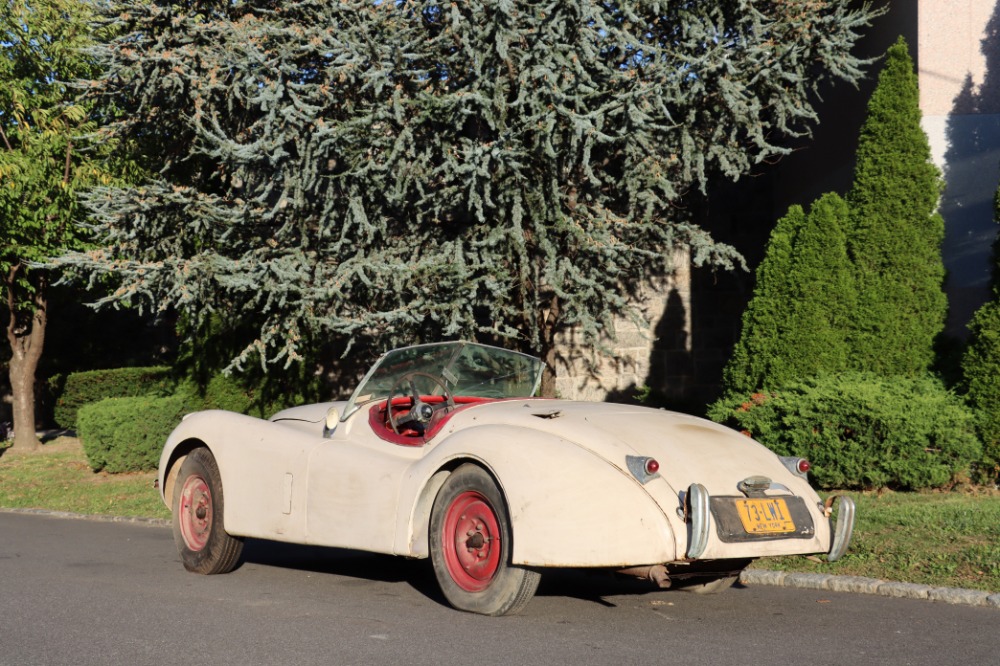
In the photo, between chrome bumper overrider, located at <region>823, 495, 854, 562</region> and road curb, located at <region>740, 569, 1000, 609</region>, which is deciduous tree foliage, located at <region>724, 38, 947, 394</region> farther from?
chrome bumper overrider, located at <region>823, 495, 854, 562</region>

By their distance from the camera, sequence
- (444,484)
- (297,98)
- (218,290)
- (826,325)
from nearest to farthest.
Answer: (444,484)
(297,98)
(826,325)
(218,290)

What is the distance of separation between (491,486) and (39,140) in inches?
587

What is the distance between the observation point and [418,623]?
5645mm

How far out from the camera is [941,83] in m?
12.7

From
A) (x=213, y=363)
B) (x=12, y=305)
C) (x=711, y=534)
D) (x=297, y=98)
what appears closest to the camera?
(x=711, y=534)

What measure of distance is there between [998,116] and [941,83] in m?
0.74

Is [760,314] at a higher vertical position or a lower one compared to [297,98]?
lower

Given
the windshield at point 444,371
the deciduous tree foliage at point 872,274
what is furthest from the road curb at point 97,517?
the deciduous tree foliage at point 872,274

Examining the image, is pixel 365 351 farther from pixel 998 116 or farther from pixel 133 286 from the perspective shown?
pixel 998 116

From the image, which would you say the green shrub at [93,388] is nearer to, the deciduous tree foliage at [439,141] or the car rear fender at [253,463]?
the deciduous tree foliage at [439,141]

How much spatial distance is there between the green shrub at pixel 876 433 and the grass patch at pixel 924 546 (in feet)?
2.54

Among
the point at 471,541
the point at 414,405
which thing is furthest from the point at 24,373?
the point at 471,541

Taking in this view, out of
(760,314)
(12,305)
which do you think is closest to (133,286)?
(760,314)

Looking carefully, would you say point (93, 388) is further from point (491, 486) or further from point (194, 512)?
point (491, 486)
